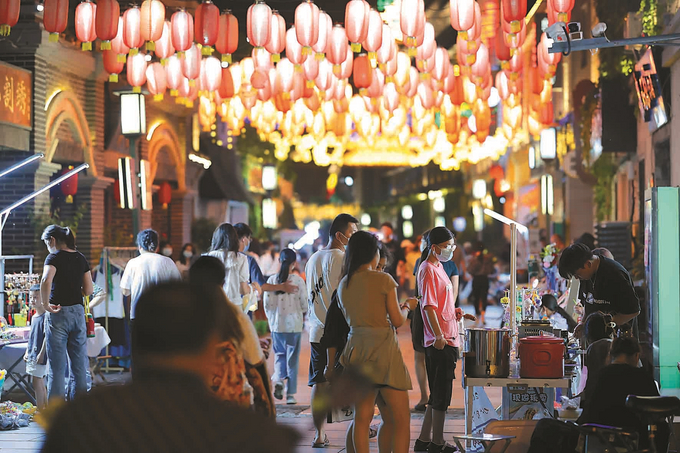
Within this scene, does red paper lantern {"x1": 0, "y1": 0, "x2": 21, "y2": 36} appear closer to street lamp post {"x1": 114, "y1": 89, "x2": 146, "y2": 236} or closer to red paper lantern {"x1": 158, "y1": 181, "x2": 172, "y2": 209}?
street lamp post {"x1": 114, "y1": 89, "x2": 146, "y2": 236}

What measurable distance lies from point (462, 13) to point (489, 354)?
5770 mm

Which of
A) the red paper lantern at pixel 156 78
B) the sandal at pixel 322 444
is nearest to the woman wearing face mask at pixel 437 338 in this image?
the sandal at pixel 322 444

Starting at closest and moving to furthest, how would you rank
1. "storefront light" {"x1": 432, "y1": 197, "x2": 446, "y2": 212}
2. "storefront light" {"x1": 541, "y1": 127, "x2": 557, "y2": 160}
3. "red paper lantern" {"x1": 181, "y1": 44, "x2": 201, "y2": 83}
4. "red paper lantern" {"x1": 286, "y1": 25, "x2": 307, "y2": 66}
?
1. "red paper lantern" {"x1": 286, "y1": 25, "x2": 307, "y2": 66}
2. "red paper lantern" {"x1": 181, "y1": 44, "x2": 201, "y2": 83}
3. "storefront light" {"x1": 541, "y1": 127, "x2": 557, "y2": 160}
4. "storefront light" {"x1": 432, "y1": 197, "x2": 446, "y2": 212}

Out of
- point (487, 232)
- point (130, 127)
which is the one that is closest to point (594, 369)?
point (130, 127)

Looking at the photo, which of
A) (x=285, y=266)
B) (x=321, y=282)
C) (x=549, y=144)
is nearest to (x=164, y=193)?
(x=549, y=144)

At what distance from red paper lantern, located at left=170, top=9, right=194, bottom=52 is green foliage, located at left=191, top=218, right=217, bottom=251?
507 inches

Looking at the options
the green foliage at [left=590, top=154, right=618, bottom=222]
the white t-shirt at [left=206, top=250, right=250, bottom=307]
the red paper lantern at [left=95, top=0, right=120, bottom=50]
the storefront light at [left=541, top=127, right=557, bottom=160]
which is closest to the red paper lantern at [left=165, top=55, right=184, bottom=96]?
the red paper lantern at [left=95, top=0, right=120, bottom=50]

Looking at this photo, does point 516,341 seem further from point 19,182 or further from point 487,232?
point 487,232

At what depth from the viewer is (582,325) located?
6.75 m

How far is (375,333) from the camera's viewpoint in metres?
5.86

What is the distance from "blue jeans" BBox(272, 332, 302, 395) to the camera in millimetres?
9586

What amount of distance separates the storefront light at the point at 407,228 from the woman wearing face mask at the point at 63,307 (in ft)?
156

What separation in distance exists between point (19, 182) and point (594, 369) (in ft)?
33.6

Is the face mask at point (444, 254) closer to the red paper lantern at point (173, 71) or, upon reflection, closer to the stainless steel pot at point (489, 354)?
the stainless steel pot at point (489, 354)
